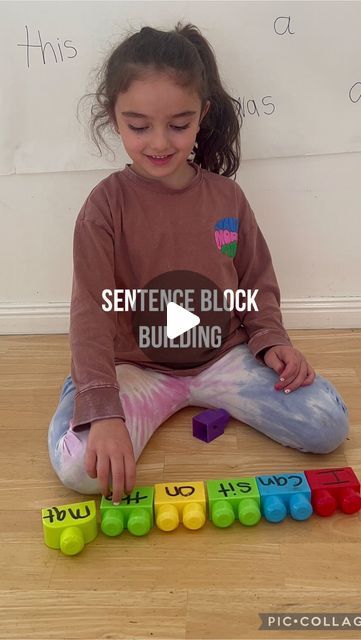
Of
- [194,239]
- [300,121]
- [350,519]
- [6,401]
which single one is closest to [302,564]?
[350,519]

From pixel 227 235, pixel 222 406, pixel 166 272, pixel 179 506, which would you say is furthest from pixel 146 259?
pixel 179 506

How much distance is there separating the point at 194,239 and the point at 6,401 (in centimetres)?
45

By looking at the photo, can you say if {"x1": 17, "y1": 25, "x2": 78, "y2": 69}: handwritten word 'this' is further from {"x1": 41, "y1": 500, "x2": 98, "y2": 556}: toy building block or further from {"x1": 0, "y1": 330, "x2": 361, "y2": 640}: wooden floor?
{"x1": 41, "y1": 500, "x2": 98, "y2": 556}: toy building block

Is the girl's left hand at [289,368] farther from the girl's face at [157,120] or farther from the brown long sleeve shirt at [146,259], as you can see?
the girl's face at [157,120]

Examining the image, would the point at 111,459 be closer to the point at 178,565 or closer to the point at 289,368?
the point at 178,565

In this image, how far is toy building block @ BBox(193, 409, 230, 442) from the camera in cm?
107

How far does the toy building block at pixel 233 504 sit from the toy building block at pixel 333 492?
3.1 inches

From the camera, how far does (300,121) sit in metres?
1.25

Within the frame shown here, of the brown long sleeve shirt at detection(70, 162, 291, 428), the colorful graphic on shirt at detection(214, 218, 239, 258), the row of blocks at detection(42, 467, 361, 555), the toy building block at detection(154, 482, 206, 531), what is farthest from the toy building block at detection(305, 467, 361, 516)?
the colorful graphic on shirt at detection(214, 218, 239, 258)

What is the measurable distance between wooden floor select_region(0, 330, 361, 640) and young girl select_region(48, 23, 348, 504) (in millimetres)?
56

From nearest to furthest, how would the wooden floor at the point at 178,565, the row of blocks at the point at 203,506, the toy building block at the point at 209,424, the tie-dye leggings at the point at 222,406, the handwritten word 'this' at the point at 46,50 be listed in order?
the wooden floor at the point at 178,565, the row of blocks at the point at 203,506, the tie-dye leggings at the point at 222,406, the toy building block at the point at 209,424, the handwritten word 'this' at the point at 46,50

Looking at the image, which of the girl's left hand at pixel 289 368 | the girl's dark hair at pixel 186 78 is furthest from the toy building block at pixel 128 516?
the girl's dark hair at pixel 186 78

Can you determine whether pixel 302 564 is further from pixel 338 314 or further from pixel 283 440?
pixel 338 314
